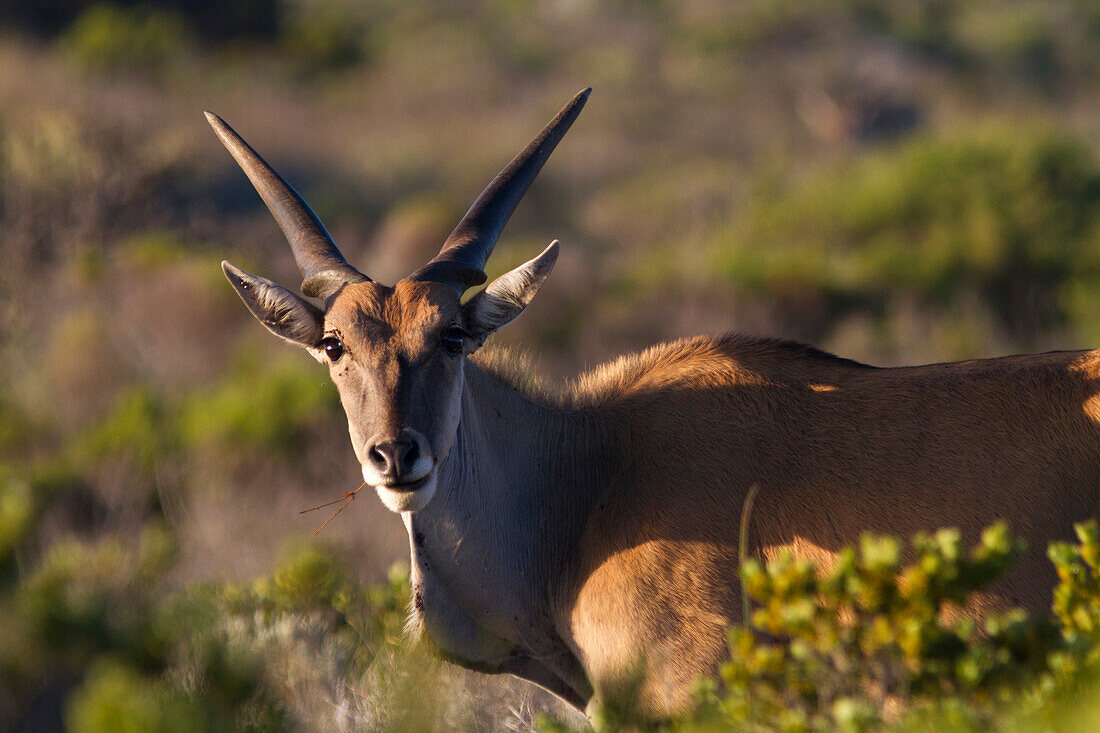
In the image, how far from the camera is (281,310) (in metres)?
5.04

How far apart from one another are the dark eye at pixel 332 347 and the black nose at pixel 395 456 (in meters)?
0.68

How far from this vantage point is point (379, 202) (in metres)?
29.0

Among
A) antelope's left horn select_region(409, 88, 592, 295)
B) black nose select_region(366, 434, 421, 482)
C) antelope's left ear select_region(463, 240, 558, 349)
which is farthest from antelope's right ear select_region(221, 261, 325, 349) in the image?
black nose select_region(366, 434, 421, 482)

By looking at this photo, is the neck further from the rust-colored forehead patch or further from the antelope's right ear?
the antelope's right ear

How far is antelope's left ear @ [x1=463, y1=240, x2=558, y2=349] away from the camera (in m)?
5.04

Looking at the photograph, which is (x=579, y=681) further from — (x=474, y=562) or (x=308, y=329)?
(x=308, y=329)

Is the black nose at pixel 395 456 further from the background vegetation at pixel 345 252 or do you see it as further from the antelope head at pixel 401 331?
the background vegetation at pixel 345 252

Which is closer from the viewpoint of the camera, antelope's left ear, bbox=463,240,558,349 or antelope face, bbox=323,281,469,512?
antelope face, bbox=323,281,469,512

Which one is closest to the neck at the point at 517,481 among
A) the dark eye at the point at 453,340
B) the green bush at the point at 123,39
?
the dark eye at the point at 453,340

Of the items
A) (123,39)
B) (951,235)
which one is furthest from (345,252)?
(123,39)

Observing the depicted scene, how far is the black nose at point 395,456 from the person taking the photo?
14.5ft

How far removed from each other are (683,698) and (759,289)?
15621 mm

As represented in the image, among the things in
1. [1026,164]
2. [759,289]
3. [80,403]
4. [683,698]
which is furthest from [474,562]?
[1026,164]

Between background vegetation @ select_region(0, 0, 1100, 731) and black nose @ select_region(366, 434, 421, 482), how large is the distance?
88 centimetres
